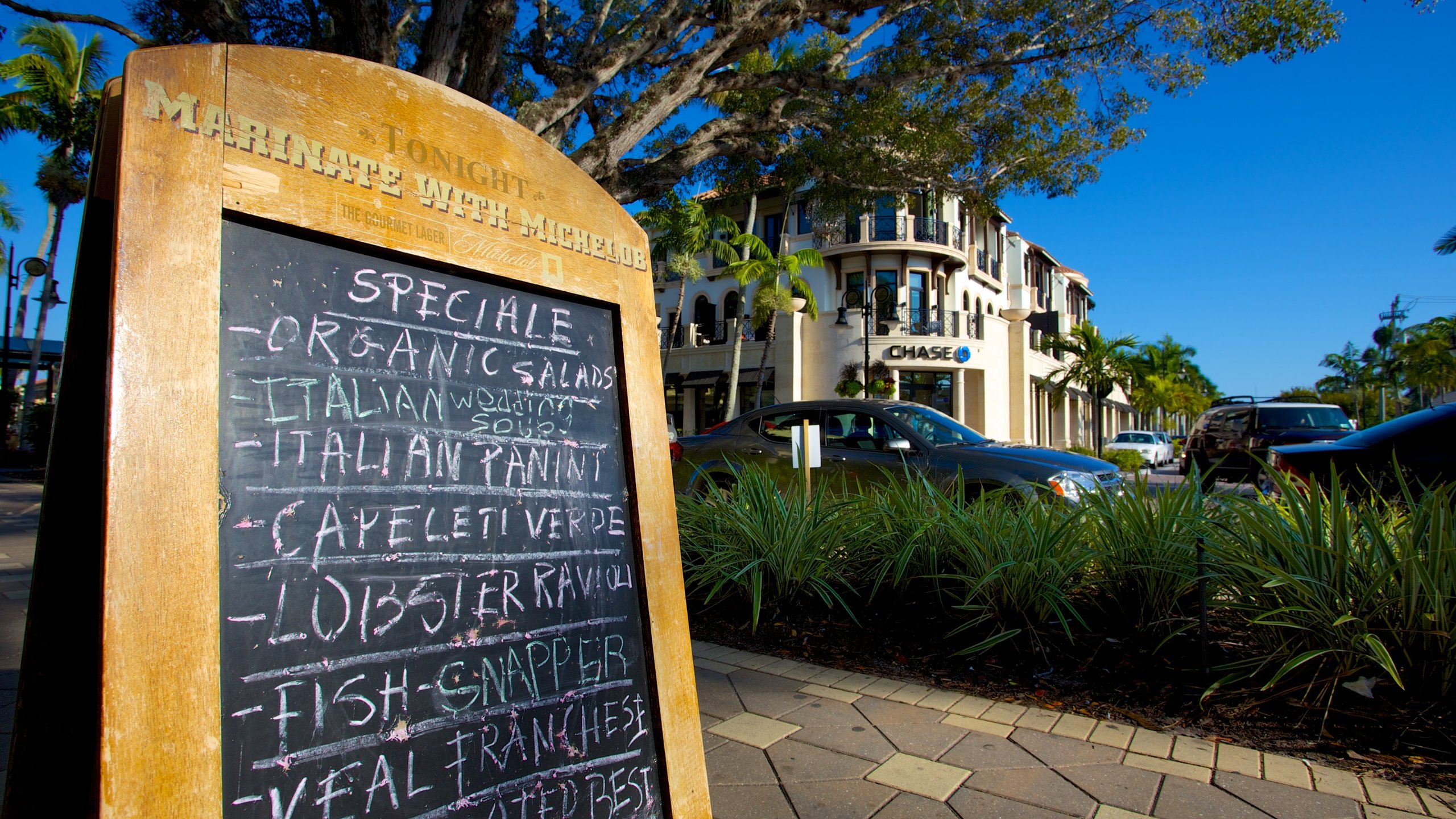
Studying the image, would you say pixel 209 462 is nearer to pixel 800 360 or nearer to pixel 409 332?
pixel 409 332

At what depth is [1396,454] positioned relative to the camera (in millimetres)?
5883

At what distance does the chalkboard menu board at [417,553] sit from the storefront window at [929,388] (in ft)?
93.3

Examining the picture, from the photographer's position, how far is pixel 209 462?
124 cm

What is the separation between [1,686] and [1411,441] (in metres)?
9.15

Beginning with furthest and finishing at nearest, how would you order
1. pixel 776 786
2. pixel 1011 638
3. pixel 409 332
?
pixel 1011 638 → pixel 776 786 → pixel 409 332

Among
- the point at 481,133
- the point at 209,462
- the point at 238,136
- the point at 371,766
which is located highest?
the point at 481,133

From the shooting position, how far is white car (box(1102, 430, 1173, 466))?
99.0ft

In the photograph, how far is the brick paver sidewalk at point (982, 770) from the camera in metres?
2.31

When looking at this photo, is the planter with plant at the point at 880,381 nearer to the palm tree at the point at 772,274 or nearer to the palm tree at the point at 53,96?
the palm tree at the point at 772,274

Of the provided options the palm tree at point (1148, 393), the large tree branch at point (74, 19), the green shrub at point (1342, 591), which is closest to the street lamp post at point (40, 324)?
the large tree branch at point (74, 19)

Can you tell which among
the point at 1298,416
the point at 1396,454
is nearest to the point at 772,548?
the point at 1396,454

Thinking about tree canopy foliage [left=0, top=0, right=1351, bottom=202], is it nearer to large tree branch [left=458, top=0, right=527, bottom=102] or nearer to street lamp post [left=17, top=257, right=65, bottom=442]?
large tree branch [left=458, top=0, right=527, bottom=102]

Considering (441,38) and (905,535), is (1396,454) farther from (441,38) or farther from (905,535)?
(441,38)

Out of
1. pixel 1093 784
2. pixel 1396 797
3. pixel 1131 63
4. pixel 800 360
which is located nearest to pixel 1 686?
pixel 1093 784
